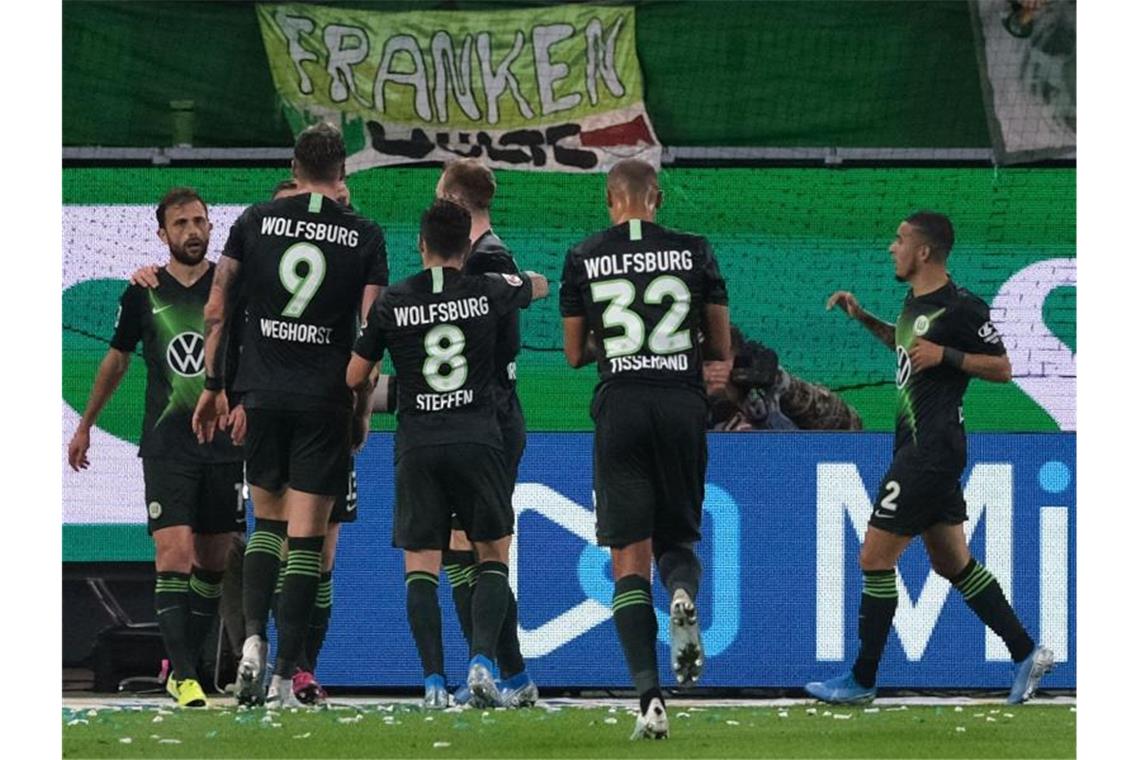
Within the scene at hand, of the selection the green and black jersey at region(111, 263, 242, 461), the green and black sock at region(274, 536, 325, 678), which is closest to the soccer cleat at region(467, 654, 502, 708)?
the green and black sock at region(274, 536, 325, 678)

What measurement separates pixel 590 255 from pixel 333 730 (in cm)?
191

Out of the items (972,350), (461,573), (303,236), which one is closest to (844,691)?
(972,350)

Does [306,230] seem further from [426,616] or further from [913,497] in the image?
[913,497]

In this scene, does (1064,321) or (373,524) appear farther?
(1064,321)

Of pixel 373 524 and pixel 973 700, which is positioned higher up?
pixel 373 524

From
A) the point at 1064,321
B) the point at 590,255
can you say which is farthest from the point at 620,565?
the point at 1064,321

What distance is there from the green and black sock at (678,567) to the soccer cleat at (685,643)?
0.15m

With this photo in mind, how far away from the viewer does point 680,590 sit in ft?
23.9

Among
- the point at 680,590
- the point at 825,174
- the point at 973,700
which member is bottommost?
the point at 973,700

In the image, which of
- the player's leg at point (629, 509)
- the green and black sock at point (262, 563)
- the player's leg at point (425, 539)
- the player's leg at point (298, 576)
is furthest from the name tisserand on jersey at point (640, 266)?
the green and black sock at point (262, 563)

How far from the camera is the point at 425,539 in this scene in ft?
26.7

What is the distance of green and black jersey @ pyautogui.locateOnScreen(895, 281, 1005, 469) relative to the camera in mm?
8992

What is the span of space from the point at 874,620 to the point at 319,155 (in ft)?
9.64

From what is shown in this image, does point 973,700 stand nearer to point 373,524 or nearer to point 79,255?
point 373,524
